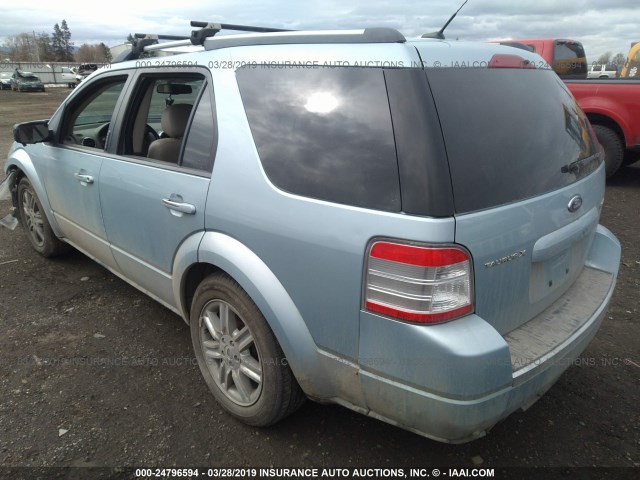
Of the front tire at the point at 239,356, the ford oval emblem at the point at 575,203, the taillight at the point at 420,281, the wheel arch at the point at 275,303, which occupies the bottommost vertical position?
the front tire at the point at 239,356

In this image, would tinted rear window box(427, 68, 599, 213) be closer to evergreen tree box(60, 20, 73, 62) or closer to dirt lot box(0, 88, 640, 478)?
dirt lot box(0, 88, 640, 478)

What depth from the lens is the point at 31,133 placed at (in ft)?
11.9

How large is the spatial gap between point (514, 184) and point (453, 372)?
759mm

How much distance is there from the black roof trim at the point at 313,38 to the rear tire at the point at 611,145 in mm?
6133

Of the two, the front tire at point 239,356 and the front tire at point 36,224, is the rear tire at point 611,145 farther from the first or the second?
the front tire at point 36,224

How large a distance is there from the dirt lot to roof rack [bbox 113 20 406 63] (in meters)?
1.80

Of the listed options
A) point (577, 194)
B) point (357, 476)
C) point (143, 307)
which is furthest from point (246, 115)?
point (143, 307)

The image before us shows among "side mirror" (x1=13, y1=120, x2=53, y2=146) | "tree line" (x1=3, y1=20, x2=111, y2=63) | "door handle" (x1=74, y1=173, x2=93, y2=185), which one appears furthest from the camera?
"tree line" (x1=3, y1=20, x2=111, y2=63)

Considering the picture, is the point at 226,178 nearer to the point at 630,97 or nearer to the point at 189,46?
the point at 189,46

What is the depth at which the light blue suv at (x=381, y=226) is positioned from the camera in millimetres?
1684

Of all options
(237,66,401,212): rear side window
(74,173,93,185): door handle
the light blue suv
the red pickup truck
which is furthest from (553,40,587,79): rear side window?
(74,173,93,185): door handle

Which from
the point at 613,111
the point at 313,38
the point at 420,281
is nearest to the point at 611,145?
Answer: the point at 613,111

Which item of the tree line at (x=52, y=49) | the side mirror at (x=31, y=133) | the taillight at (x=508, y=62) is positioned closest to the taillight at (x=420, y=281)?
the taillight at (x=508, y=62)

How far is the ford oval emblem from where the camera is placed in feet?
6.90
